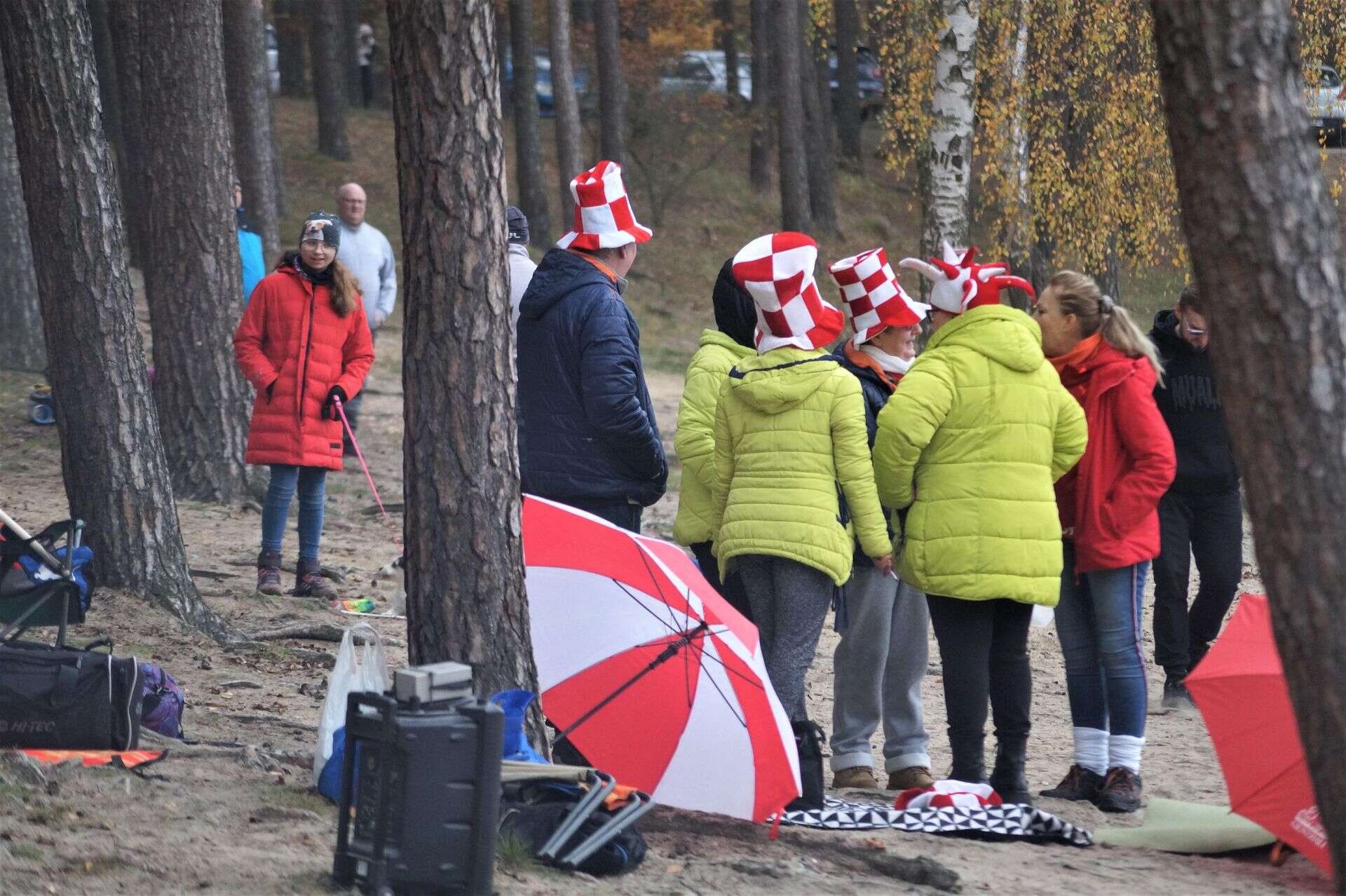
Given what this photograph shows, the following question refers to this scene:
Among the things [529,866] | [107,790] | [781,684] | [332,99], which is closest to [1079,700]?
[781,684]

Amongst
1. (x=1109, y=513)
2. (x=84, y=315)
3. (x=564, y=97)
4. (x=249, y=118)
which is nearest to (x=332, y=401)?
(x=84, y=315)

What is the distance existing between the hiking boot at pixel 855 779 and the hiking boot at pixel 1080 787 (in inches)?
25.5

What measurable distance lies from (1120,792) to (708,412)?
2003 mm

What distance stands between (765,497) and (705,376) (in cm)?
75

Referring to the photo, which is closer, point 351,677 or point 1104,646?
point 351,677

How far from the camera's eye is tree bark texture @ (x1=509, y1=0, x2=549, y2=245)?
25938 millimetres

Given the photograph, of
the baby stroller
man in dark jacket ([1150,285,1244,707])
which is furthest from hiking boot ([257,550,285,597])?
man in dark jacket ([1150,285,1244,707])

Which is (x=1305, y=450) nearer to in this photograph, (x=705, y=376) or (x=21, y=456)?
(x=705, y=376)

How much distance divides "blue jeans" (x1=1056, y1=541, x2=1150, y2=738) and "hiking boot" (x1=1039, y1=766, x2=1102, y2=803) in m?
0.17

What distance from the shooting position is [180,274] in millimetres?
10547

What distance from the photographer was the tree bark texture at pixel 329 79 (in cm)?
2633

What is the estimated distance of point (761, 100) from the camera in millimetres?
29750

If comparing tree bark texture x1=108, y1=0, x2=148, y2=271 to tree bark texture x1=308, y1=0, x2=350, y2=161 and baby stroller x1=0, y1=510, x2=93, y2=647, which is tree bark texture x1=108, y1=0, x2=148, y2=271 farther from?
tree bark texture x1=308, y1=0, x2=350, y2=161

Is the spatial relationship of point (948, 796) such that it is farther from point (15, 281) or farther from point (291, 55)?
point (291, 55)
